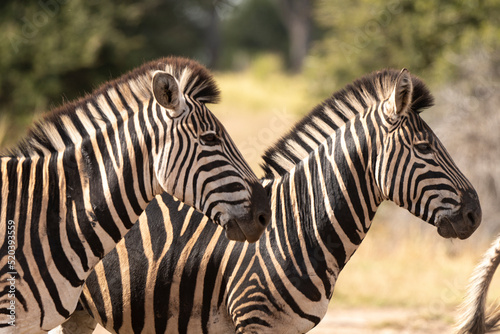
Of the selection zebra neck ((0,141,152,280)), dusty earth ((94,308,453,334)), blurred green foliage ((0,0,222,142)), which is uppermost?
blurred green foliage ((0,0,222,142))

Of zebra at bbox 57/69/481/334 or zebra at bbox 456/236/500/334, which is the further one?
zebra at bbox 456/236/500/334

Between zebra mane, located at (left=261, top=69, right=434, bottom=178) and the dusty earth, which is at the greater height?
zebra mane, located at (left=261, top=69, right=434, bottom=178)

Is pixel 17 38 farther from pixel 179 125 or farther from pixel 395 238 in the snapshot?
pixel 179 125

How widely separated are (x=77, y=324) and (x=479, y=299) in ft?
10.8

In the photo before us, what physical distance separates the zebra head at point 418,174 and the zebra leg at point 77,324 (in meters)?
2.69

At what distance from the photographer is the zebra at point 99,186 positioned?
403 cm

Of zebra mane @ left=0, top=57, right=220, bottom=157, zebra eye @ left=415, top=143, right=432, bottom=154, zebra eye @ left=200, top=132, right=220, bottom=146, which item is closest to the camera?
zebra eye @ left=200, top=132, right=220, bottom=146

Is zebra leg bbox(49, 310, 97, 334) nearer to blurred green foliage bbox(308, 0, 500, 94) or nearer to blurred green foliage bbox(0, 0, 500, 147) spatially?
blurred green foliage bbox(0, 0, 500, 147)

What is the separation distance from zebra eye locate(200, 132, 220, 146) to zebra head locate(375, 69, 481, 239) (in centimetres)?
136

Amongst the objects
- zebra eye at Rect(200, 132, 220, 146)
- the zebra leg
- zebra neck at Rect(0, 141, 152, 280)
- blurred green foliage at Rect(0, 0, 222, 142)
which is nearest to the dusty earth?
the zebra leg

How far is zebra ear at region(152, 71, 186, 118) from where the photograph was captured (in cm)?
407

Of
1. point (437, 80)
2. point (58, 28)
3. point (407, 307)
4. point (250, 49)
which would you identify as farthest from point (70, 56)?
point (250, 49)

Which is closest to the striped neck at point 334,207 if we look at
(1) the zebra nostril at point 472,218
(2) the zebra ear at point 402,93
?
(2) the zebra ear at point 402,93

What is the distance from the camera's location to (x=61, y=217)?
4145mm
